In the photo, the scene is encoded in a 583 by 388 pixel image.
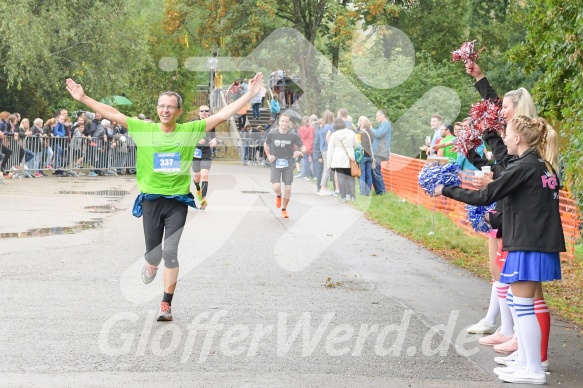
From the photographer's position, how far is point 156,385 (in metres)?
6.45

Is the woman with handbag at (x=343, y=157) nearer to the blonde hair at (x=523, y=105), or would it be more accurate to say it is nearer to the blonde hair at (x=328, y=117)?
the blonde hair at (x=328, y=117)

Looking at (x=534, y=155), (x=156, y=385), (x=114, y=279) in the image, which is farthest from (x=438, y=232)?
(x=156, y=385)

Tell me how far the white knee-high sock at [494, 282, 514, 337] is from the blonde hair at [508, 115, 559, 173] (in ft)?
4.91

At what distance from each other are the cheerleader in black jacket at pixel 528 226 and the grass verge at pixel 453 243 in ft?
7.08

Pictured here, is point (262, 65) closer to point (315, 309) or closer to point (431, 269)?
point (431, 269)

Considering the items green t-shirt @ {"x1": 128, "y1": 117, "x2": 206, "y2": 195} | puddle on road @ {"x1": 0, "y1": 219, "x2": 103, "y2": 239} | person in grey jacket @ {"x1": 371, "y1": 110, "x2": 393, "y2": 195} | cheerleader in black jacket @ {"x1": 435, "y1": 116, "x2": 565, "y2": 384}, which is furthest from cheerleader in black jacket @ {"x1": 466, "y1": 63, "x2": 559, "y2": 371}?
person in grey jacket @ {"x1": 371, "y1": 110, "x2": 393, "y2": 195}

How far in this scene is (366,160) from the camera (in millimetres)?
23859

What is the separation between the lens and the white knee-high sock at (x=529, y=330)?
22.9 ft

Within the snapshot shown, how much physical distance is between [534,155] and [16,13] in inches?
1151

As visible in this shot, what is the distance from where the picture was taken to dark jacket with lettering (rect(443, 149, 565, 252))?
703 centimetres

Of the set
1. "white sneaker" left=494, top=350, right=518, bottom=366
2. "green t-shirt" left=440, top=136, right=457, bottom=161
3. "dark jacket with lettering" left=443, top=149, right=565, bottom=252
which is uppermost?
"dark jacket with lettering" left=443, top=149, right=565, bottom=252

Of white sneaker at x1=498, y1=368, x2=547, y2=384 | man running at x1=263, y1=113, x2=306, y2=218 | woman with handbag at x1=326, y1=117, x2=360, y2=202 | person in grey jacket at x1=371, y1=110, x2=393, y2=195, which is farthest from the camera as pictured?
person in grey jacket at x1=371, y1=110, x2=393, y2=195

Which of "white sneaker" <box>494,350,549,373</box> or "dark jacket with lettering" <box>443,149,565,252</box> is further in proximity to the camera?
"white sneaker" <box>494,350,549,373</box>

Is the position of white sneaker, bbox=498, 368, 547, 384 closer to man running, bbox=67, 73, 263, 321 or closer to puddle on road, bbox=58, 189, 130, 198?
man running, bbox=67, 73, 263, 321
